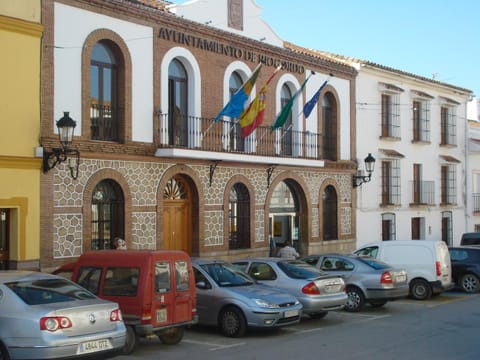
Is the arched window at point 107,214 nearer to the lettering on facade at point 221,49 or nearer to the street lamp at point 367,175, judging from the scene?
the lettering on facade at point 221,49

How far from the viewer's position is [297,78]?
2522cm

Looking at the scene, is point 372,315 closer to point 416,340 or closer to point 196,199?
point 416,340

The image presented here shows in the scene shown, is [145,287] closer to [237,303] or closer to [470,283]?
[237,303]

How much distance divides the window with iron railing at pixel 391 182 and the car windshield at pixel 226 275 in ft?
53.2

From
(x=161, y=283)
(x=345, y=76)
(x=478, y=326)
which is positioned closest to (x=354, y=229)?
(x=345, y=76)

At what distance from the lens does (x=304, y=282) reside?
14930mm

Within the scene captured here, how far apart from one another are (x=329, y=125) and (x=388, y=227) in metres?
5.61

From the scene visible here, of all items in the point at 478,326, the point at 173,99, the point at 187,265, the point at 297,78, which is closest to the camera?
the point at 187,265

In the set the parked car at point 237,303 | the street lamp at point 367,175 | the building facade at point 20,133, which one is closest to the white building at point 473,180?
the street lamp at point 367,175

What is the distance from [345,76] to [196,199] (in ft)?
31.9

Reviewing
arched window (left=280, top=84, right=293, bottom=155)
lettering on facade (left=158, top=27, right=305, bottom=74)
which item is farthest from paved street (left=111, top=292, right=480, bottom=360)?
lettering on facade (left=158, top=27, right=305, bottom=74)

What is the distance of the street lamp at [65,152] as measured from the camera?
1605 centimetres

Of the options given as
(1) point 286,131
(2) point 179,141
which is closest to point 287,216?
(1) point 286,131

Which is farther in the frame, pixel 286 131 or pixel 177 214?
pixel 286 131
